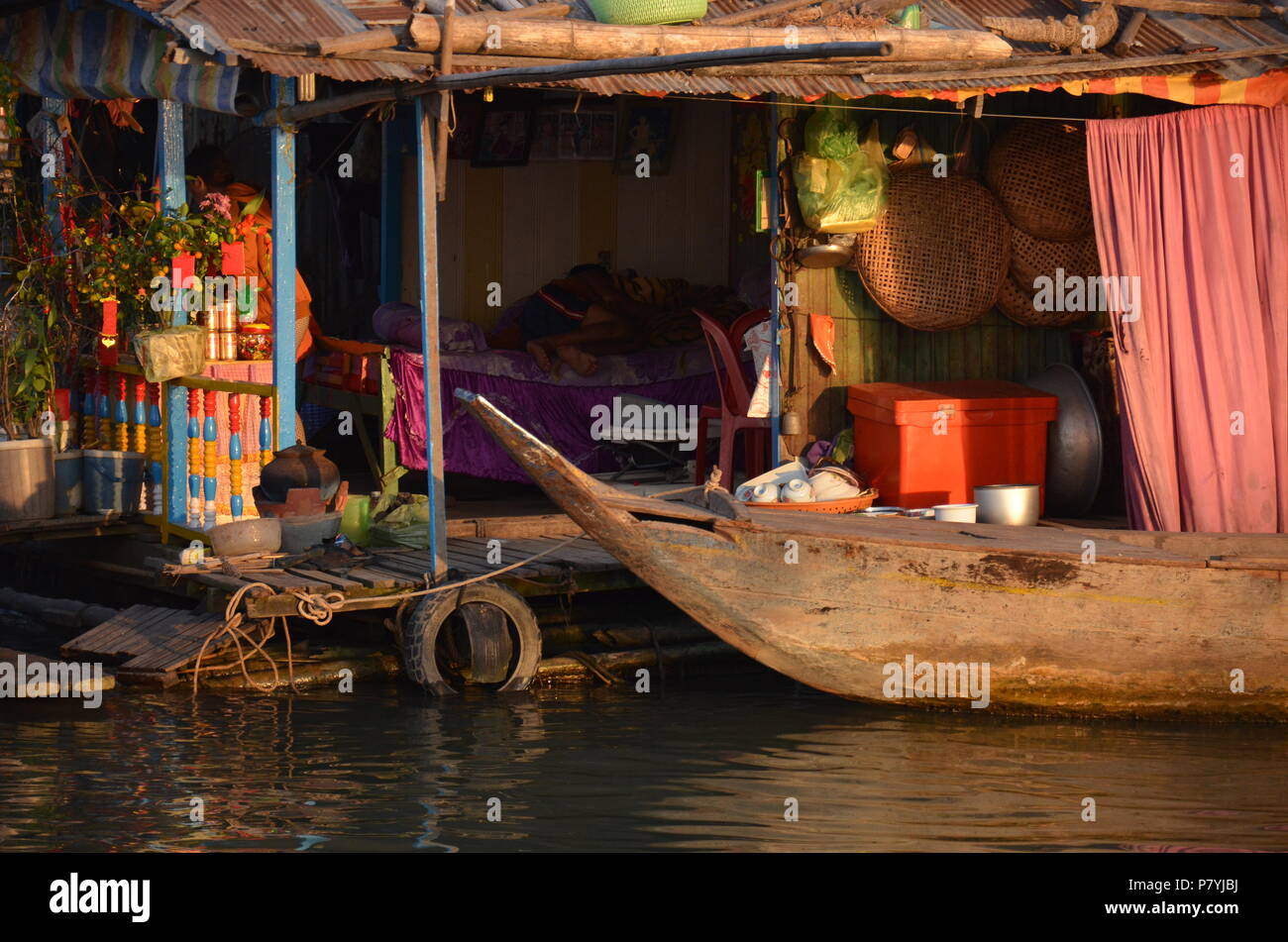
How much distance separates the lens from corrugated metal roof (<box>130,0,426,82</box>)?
7.70 metres

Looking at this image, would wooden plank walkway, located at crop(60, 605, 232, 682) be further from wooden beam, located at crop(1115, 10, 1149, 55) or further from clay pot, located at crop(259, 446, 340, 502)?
wooden beam, located at crop(1115, 10, 1149, 55)

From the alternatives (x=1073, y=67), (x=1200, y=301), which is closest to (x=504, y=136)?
(x=1073, y=67)

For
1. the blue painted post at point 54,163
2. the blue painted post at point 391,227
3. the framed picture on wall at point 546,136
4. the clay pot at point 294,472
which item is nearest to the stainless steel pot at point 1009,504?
the clay pot at point 294,472

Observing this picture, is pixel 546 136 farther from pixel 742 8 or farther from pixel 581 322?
pixel 742 8

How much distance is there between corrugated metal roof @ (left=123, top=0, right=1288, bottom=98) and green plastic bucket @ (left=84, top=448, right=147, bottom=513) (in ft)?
9.31

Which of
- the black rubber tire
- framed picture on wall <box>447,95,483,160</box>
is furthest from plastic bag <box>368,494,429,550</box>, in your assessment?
framed picture on wall <box>447,95,483,160</box>

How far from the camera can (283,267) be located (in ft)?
28.9

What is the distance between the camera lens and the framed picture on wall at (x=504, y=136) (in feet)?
38.7

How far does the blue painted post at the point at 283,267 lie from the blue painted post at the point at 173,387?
0.61 metres

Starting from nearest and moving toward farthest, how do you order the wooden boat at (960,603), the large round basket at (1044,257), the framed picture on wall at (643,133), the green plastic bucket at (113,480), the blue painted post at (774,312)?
the wooden boat at (960,603) → the blue painted post at (774,312) → the green plastic bucket at (113,480) → the large round basket at (1044,257) → the framed picture on wall at (643,133)

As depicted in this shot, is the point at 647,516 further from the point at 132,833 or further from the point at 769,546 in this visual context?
the point at 132,833

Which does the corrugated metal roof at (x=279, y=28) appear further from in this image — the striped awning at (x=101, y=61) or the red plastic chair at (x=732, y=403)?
the red plastic chair at (x=732, y=403)

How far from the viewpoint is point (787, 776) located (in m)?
7.32

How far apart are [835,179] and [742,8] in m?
1.01
